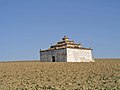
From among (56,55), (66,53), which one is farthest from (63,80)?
(56,55)

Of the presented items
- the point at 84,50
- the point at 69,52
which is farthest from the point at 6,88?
the point at 84,50

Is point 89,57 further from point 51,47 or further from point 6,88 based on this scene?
point 6,88

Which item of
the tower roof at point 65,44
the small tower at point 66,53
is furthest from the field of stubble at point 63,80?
Answer: the tower roof at point 65,44

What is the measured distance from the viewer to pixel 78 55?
4675 cm

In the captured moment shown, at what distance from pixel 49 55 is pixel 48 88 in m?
32.5

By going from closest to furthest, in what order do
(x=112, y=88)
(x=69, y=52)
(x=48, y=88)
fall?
(x=112, y=88) < (x=48, y=88) < (x=69, y=52)

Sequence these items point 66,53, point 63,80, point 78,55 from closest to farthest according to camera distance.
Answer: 1. point 63,80
2. point 66,53
3. point 78,55

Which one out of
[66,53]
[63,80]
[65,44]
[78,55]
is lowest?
[63,80]

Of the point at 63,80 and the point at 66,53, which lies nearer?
the point at 63,80

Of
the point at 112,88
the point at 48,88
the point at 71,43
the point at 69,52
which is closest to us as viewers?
the point at 112,88

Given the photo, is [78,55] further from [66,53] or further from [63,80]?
[63,80]

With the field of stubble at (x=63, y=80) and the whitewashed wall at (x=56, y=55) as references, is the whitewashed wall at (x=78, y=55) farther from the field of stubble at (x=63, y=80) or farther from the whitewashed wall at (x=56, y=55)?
the field of stubble at (x=63, y=80)

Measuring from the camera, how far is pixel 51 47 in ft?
165

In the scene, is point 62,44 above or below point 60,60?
above
